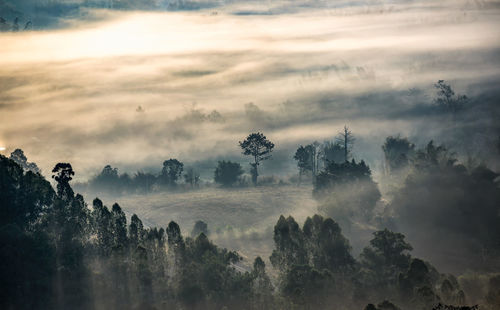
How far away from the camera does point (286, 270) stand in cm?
13550

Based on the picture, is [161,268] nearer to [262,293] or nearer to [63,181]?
[262,293]

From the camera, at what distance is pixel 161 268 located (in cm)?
13338

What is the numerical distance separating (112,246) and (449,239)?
91276mm

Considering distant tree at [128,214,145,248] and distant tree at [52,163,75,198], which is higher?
distant tree at [52,163,75,198]

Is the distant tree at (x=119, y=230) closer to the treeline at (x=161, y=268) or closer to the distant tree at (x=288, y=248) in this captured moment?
the treeline at (x=161, y=268)

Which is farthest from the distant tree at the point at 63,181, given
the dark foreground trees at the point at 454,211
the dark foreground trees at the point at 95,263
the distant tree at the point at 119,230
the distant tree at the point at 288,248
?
the dark foreground trees at the point at 454,211

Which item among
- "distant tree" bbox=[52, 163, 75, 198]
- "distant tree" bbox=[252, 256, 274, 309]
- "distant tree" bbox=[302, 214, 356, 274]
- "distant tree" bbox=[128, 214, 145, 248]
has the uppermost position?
"distant tree" bbox=[52, 163, 75, 198]

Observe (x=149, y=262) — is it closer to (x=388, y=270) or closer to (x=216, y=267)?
(x=216, y=267)

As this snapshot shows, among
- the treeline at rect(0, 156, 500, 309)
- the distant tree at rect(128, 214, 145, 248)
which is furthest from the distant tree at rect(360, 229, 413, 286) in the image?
the distant tree at rect(128, 214, 145, 248)

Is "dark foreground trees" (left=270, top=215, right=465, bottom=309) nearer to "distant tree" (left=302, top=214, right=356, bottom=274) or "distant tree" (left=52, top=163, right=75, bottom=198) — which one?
"distant tree" (left=302, top=214, right=356, bottom=274)

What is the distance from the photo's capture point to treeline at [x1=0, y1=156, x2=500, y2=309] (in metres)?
122

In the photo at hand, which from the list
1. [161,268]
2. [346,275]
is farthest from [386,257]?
[161,268]

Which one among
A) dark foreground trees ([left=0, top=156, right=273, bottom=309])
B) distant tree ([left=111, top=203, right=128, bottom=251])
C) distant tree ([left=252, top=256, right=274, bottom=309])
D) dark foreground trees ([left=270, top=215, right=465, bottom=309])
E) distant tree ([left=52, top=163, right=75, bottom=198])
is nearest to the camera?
dark foreground trees ([left=270, top=215, right=465, bottom=309])

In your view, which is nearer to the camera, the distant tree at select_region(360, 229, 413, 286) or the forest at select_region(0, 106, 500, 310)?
the forest at select_region(0, 106, 500, 310)
